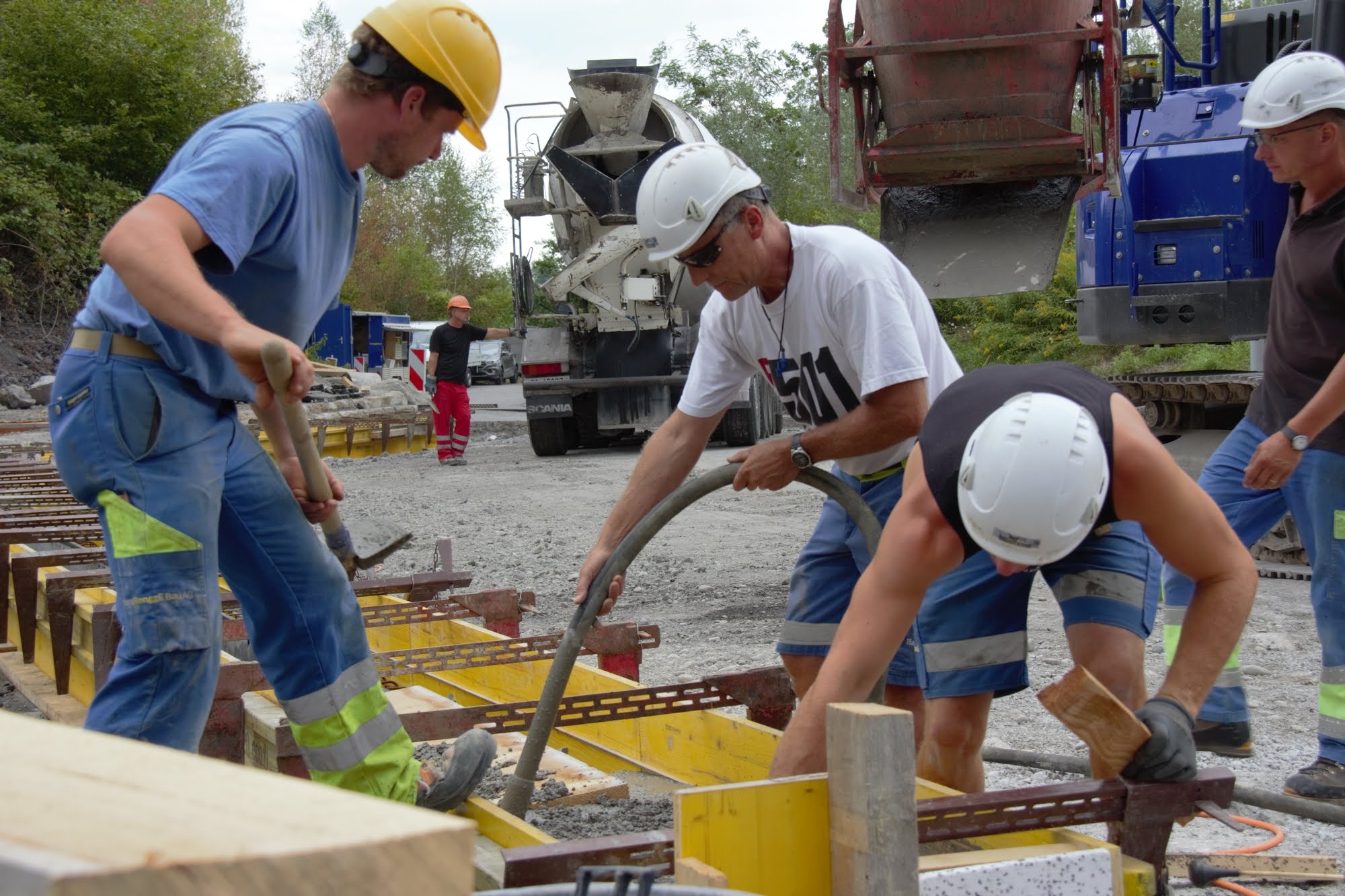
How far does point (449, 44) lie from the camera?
8.76ft

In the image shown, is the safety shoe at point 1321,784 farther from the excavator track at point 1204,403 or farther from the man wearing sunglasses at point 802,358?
the excavator track at point 1204,403

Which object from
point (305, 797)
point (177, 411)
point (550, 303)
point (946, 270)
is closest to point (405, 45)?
point (177, 411)

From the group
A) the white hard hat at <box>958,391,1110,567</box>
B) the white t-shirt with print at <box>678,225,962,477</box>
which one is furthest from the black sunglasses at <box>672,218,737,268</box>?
the white hard hat at <box>958,391,1110,567</box>

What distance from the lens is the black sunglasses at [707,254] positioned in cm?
327

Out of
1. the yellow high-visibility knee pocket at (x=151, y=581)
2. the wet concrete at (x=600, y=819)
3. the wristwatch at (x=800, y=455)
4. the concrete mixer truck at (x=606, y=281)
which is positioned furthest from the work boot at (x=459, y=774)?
the concrete mixer truck at (x=606, y=281)

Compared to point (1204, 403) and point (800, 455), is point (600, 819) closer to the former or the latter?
point (800, 455)

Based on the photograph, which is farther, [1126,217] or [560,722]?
[1126,217]

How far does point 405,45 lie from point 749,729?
2004mm

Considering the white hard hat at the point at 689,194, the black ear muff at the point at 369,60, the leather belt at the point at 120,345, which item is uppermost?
the black ear muff at the point at 369,60

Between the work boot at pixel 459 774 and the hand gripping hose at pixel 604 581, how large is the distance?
0.14 metres

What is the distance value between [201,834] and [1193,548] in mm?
2161

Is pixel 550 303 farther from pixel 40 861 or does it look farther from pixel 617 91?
pixel 40 861

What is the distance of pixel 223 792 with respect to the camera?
3.39 ft

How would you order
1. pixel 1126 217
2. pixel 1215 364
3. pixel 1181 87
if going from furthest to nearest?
pixel 1215 364 < pixel 1181 87 < pixel 1126 217
